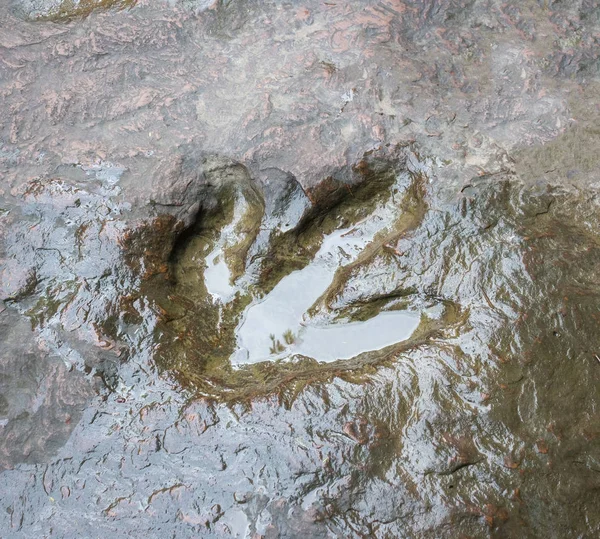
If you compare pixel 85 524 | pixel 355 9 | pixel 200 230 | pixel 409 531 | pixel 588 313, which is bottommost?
pixel 409 531

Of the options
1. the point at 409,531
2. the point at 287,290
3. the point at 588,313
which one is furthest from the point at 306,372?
the point at 588,313

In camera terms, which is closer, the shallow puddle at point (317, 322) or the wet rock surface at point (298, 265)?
the wet rock surface at point (298, 265)

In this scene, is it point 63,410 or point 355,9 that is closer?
point 63,410

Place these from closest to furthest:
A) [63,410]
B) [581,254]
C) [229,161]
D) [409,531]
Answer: [409,531] < [63,410] < [581,254] < [229,161]

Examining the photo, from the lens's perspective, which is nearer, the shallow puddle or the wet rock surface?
the wet rock surface

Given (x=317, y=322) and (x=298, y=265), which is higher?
(x=298, y=265)

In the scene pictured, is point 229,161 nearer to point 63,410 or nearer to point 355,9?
point 355,9

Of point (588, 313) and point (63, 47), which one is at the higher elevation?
point (63, 47)

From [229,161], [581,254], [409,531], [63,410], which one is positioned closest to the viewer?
[409,531]
